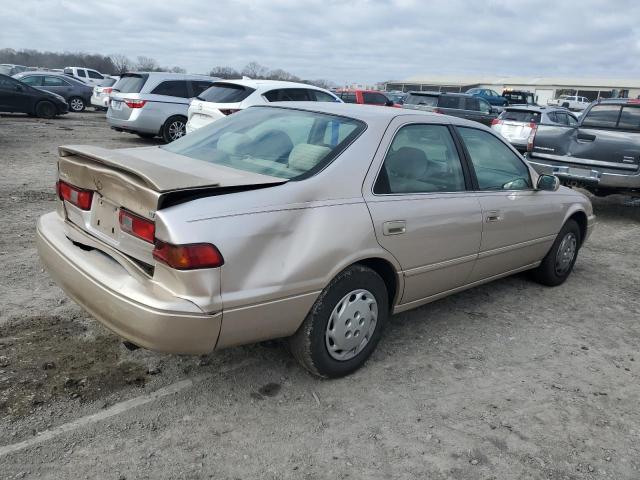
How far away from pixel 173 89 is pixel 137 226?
10.7 m

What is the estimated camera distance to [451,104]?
18703 mm

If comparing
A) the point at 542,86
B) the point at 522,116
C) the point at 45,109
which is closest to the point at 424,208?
the point at 522,116

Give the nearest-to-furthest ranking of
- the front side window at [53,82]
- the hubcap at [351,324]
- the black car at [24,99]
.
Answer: the hubcap at [351,324], the black car at [24,99], the front side window at [53,82]

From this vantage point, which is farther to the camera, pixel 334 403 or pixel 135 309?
pixel 334 403

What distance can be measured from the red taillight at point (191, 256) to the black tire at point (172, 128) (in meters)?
10.4

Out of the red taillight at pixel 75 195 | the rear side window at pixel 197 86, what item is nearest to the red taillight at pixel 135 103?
the rear side window at pixel 197 86

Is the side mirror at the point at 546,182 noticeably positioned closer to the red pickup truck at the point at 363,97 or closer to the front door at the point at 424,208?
the front door at the point at 424,208

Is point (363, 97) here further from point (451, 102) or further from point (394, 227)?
point (394, 227)

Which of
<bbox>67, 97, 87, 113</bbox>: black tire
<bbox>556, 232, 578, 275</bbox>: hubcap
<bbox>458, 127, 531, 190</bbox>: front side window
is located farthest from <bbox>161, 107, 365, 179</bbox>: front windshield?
<bbox>67, 97, 87, 113</bbox>: black tire

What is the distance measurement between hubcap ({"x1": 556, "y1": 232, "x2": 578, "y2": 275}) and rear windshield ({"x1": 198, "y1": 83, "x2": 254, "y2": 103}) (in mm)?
6426

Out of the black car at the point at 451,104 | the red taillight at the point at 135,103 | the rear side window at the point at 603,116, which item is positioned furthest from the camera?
the black car at the point at 451,104

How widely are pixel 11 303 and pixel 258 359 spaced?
1.90 meters

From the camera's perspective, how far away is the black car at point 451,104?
60.0 ft

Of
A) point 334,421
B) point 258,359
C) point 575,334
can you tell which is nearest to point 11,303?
point 258,359
